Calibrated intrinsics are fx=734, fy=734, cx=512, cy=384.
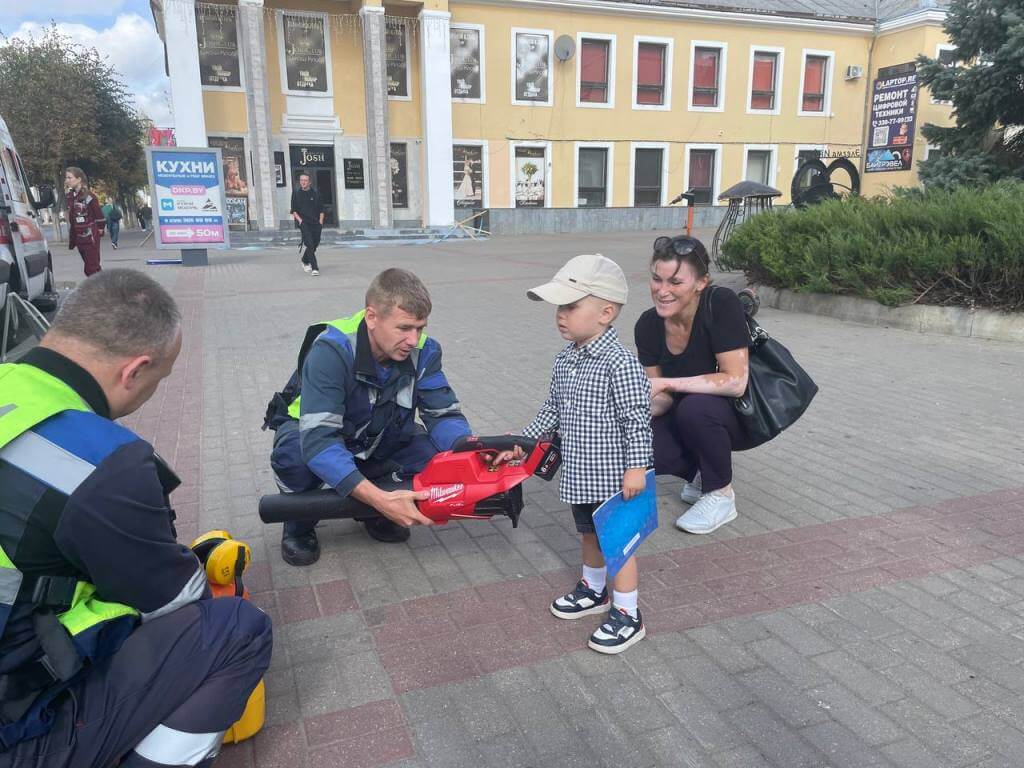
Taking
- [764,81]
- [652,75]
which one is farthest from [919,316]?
[764,81]

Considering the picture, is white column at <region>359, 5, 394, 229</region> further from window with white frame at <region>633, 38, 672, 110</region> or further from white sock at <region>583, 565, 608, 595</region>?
white sock at <region>583, 565, 608, 595</region>

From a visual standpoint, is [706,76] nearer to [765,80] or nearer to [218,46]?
[765,80]

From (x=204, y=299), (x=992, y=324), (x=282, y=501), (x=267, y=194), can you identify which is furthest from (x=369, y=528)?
(x=267, y=194)

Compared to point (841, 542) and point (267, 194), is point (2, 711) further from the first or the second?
point (267, 194)

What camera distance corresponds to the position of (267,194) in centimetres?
2403

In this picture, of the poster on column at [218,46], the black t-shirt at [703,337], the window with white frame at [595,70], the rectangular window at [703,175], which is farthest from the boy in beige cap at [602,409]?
the rectangular window at [703,175]

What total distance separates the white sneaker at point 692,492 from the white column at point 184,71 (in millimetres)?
23165

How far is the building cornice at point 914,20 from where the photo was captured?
27.6 m

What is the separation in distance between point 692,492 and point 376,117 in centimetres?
2368

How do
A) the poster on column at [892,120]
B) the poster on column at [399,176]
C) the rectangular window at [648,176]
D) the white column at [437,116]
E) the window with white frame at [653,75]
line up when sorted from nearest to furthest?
the poster on column at [892,120], the white column at [437,116], the poster on column at [399,176], the window with white frame at [653,75], the rectangular window at [648,176]

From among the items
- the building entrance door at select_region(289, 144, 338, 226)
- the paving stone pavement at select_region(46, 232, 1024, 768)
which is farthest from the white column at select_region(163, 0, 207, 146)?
the paving stone pavement at select_region(46, 232, 1024, 768)

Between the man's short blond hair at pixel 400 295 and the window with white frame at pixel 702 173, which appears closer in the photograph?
the man's short blond hair at pixel 400 295

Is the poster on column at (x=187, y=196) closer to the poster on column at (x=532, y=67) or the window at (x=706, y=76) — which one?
the poster on column at (x=532, y=67)

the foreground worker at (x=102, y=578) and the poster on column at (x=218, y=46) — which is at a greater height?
the poster on column at (x=218, y=46)
